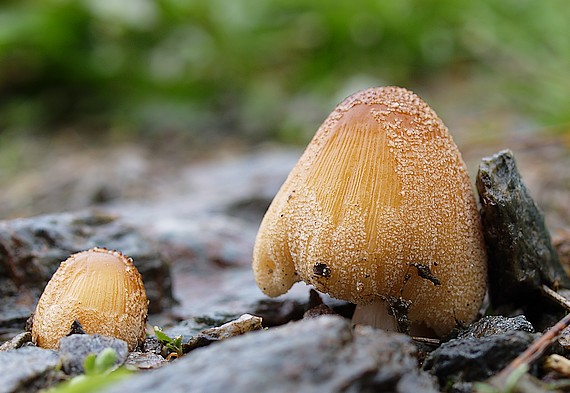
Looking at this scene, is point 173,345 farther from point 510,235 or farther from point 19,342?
point 510,235

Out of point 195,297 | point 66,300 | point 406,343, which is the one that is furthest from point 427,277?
point 195,297

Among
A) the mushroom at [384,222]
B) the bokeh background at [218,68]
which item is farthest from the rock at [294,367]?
the bokeh background at [218,68]

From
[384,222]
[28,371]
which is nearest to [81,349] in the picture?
[28,371]

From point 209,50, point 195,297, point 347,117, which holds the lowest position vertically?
point 195,297

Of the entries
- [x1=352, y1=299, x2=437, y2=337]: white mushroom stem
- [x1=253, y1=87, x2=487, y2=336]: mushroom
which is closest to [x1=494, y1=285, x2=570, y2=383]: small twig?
[x1=253, y1=87, x2=487, y2=336]: mushroom

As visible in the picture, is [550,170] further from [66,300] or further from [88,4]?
[88,4]
